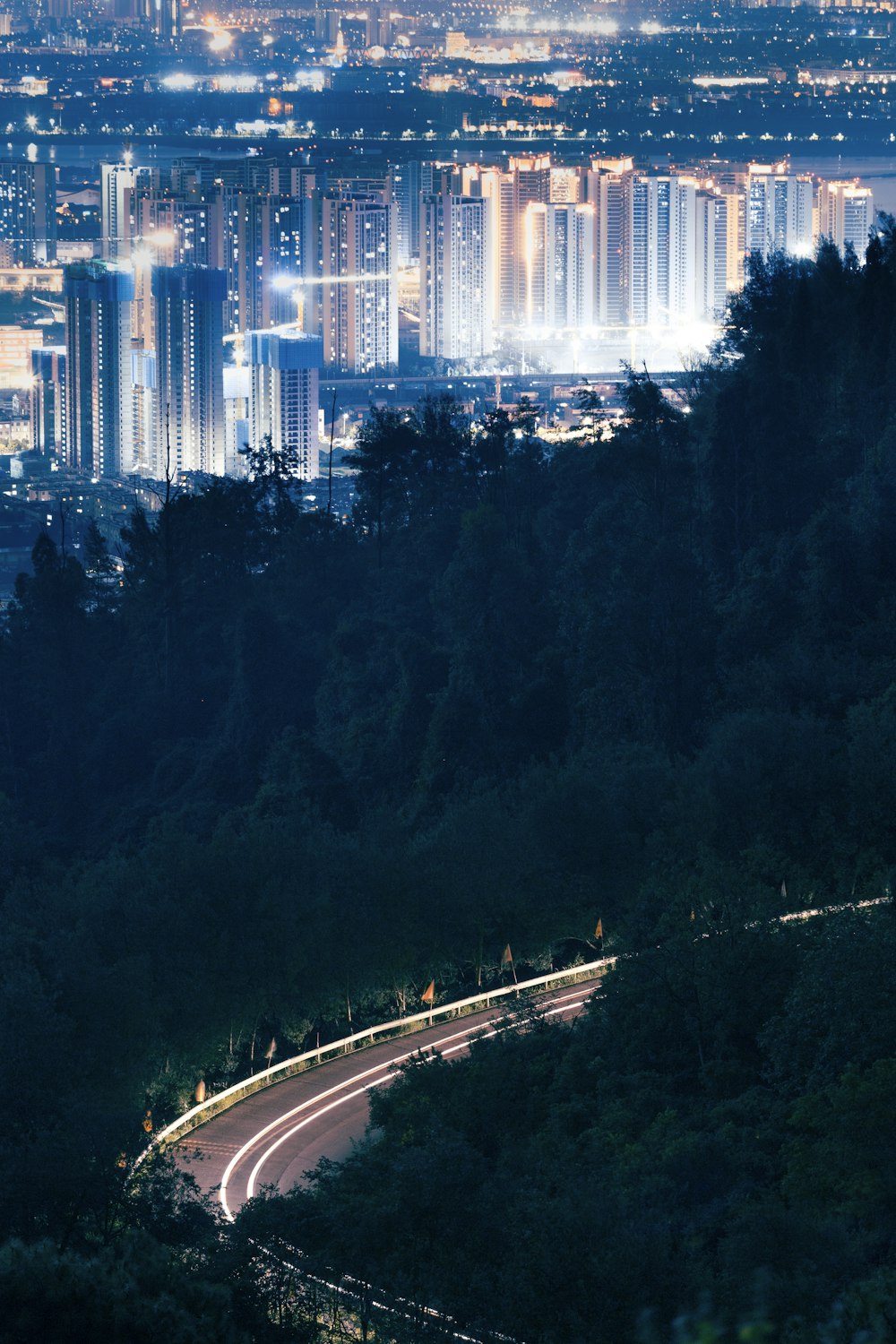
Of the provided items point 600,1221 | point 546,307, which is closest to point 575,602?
point 600,1221

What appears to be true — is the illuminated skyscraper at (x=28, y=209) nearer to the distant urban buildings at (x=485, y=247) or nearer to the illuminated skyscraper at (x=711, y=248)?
the distant urban buildings at (x=485, y=247)

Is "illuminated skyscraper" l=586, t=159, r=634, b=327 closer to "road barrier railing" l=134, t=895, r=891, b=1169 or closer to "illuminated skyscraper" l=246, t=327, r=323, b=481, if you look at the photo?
"illuminated skyscraper" l=246, t=327, r=323, b=481

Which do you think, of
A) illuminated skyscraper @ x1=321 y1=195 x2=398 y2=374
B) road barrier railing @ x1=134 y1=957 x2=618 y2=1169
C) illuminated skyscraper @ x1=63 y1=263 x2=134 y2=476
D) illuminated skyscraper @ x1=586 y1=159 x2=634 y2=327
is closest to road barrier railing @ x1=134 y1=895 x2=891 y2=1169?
road barrier railing @ x1=134 y1=957 x2=618 y2=1169

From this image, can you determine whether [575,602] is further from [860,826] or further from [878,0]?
[878,0]

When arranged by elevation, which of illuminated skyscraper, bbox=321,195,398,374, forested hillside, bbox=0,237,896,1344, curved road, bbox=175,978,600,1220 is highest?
illuminated skyscraper, bbox=321,195,398,374

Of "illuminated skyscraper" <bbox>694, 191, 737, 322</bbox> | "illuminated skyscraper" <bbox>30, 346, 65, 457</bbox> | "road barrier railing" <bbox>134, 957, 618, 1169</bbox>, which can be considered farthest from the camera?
"illuminated skyscraper" <bbox>694, 191, 737, 322</bbox>

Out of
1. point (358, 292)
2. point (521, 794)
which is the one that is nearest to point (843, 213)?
point (358, 292)

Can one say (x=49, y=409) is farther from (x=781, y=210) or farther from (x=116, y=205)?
(x=781, y=210)
